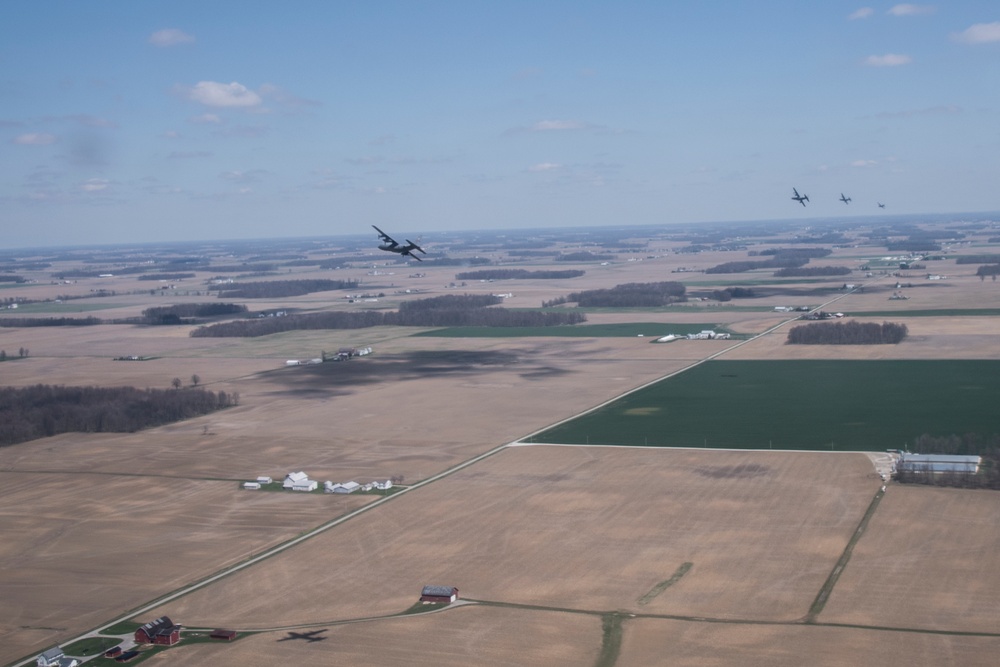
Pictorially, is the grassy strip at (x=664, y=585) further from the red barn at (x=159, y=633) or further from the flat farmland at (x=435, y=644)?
the red barn at (x=159, y=633)

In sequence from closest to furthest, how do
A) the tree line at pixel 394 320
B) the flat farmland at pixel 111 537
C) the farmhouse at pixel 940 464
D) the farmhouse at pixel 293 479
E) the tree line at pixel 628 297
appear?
the flat farmland at pixel 111 537 < the farmhouse at pixel 940 464 < the farmhouse at pixel 293 479 < the tree line at pixel 394 320 < the tree line at pixel 628 297

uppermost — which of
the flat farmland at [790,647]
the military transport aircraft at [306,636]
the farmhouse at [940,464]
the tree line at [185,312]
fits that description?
the tree line at [185,312]

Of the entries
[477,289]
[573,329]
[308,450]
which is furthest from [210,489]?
[477,289]

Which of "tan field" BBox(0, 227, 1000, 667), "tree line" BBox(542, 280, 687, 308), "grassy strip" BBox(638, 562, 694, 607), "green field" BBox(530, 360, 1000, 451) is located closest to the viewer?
"tan field" BBox(0, 227, 1000, 667)

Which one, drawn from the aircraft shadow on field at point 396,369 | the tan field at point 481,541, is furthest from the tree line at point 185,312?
the tan field at point 481,541

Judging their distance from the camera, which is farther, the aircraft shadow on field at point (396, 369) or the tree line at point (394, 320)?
the tree line at point (394, 320)

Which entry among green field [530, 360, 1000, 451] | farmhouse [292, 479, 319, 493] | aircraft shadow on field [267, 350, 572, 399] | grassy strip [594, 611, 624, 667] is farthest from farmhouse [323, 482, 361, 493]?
aircraft shadow on field [267, 350, 572, 399]

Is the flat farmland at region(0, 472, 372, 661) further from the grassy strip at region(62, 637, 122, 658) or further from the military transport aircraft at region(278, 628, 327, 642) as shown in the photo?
the military transport aircraft at region(278, 628, 327, 642)

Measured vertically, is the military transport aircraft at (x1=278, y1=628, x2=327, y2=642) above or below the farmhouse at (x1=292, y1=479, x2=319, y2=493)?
below
